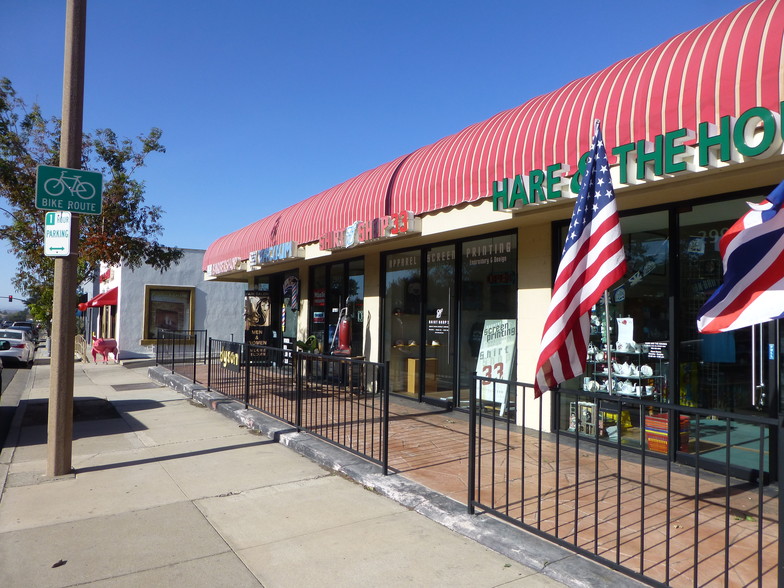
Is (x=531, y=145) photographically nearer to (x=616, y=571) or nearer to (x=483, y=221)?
(x=483, y=221)

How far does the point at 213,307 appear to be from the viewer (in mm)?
25328

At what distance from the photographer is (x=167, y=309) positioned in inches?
→ 952

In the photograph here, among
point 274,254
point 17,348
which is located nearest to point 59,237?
point 274,254

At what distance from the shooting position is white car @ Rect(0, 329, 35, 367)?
811 inches

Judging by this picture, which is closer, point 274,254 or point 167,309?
point 274,254

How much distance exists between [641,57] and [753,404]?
3858 millimetres

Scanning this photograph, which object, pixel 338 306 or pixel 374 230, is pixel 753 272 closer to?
pixel 374 230

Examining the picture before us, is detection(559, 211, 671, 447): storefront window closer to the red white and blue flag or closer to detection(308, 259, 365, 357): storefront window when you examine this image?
the red white and blue flag

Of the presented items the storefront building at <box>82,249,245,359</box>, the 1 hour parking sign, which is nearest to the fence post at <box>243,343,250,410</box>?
the 1 hour parking sign

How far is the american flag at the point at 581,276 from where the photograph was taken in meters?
4.03

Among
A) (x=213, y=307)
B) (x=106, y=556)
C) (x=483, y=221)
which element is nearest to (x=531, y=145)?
(x=483, y=221)

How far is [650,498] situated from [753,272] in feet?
8.81

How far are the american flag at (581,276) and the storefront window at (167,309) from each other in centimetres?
2242

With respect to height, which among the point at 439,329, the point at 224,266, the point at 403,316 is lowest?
the point at 439,329
